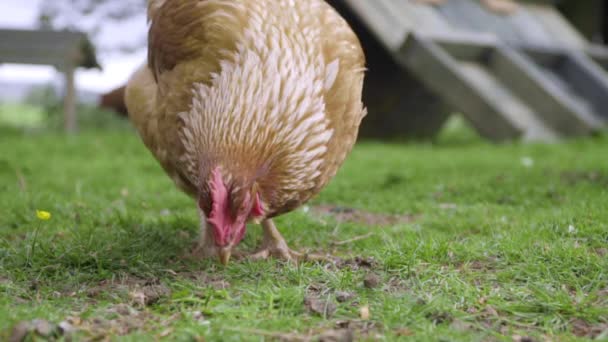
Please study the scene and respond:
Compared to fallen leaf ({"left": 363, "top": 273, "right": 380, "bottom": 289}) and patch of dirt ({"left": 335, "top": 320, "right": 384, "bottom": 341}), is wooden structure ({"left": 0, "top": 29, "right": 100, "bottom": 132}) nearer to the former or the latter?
fallen leaf ({"left": 363, "top": 273, "right": 380, "bottom": 289})

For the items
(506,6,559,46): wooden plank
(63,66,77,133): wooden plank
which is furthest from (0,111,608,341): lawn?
(506,6,559,46): wooden plank

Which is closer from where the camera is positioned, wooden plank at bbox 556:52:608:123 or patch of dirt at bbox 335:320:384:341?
patch of dirt at bbox 335:320:384:341

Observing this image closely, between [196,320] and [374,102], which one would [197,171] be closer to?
[196,320]

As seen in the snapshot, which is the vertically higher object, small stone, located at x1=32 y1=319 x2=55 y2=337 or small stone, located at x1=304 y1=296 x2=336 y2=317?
small stone, located at x1=32 y1=319 x2=55 y2=337

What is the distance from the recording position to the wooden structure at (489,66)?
754 cm

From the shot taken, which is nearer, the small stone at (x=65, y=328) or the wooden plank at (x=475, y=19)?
the small stone at (x=65, y=328)

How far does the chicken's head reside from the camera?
7.89 ft

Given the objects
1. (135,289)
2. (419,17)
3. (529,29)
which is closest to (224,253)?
(135,289)

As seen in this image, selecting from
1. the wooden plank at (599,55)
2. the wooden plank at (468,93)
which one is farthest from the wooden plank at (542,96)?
the wooden plank at (599,55)

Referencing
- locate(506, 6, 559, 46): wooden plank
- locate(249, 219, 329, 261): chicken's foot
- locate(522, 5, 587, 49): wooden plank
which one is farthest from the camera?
locate(522, 5, 587, 49): wooden plank

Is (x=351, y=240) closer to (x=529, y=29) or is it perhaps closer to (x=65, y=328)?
(x=65, y=328)

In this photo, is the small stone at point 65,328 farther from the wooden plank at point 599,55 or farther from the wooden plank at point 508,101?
the wooden plank at point 599,55

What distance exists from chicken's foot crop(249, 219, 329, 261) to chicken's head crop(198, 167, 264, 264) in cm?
61

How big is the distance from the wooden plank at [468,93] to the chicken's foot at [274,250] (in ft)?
15.6
